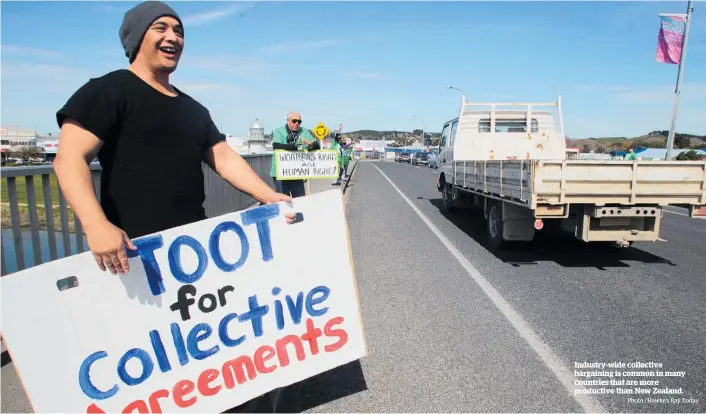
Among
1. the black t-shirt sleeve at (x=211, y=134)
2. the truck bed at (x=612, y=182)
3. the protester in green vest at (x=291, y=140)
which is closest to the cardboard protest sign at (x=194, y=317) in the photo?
the black t-shirt sleeve at (x=211, y=134)

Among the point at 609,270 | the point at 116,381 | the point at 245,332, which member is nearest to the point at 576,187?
the point at 609,270

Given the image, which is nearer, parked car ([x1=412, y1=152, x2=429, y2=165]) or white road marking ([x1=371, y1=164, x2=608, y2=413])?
white road marking ([x1=371, y1=164, x2=608, y2=413])

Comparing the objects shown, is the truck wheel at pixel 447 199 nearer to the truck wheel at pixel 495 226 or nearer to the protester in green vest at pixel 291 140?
the truck wheel at pixel 495 226

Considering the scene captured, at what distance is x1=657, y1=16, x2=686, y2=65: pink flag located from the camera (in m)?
20.8

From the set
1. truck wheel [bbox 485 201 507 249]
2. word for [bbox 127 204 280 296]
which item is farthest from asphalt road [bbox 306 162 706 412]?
word for [bbox 127 204 280 296]

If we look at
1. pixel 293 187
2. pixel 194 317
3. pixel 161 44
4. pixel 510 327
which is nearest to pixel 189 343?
pixel 194 317

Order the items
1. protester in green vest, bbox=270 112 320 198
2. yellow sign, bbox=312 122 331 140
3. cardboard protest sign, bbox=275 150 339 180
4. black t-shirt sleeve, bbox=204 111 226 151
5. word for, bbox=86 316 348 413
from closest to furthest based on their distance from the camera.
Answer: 1. word for, bbox=86 316 348 413
2. black t-shirt sleeve, bbox=204 111 226 151
3. protester in green vest, bbox=270 112 320 198
4. cardboard protest sign, bbox=275 150 339 180
5. yellow sign, bbox=312 122 331 140

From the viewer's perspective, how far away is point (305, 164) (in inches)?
374

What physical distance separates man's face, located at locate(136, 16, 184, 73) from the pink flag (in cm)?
2367

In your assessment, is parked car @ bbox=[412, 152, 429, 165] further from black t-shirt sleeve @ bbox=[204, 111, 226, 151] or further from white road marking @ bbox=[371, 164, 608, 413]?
black t-shirt sleeve @ bbox=[204, 111, 226, 151]

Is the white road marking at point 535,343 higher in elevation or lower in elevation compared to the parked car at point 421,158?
higher

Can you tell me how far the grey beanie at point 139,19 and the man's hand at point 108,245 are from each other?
87 centimetres

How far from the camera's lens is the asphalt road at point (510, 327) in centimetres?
314

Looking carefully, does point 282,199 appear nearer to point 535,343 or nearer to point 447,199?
point 535,343
